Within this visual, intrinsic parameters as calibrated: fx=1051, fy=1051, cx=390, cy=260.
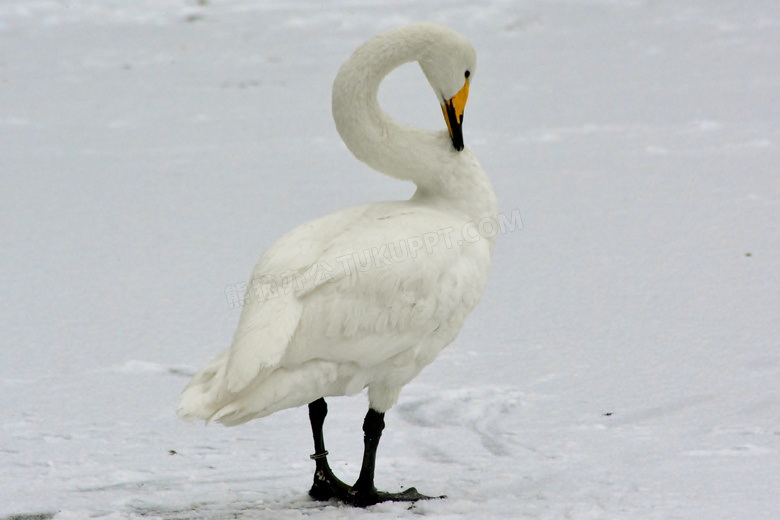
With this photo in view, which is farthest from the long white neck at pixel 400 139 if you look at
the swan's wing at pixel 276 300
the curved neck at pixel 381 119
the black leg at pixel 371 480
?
the black leg at pixel 371 480

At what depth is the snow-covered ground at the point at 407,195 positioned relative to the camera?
354 centimetres

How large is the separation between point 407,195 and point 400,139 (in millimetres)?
3177

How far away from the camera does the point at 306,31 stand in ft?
33.6

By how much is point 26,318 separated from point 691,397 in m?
2.97

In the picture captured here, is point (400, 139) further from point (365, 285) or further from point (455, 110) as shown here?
point (365, 285)

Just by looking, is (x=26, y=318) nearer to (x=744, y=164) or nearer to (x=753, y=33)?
(x=744, y=164)

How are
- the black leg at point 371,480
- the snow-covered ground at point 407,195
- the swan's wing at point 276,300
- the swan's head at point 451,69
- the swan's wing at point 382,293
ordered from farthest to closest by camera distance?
the swan's head at point 451,69
the snow-covered ground at point 407,195
the black leg at point 371,480
the swan's wing at point 382,293
the swan's wing at point 276,300

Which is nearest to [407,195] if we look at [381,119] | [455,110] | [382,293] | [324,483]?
[455,110]

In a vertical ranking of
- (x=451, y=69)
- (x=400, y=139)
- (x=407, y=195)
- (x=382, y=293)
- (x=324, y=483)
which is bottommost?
(x=324, y=483)

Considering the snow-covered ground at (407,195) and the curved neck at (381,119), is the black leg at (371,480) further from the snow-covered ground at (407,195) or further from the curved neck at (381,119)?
the curved neck at (381,119)

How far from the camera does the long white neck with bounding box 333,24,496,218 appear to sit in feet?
11.7

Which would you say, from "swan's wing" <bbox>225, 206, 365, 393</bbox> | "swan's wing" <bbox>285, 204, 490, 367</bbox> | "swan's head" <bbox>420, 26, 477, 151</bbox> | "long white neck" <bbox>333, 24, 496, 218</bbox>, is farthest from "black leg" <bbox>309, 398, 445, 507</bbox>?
"swan's head" <bbox>420, 26, 477, 151</bbox>

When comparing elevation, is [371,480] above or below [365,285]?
below

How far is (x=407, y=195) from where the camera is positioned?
270 inches
